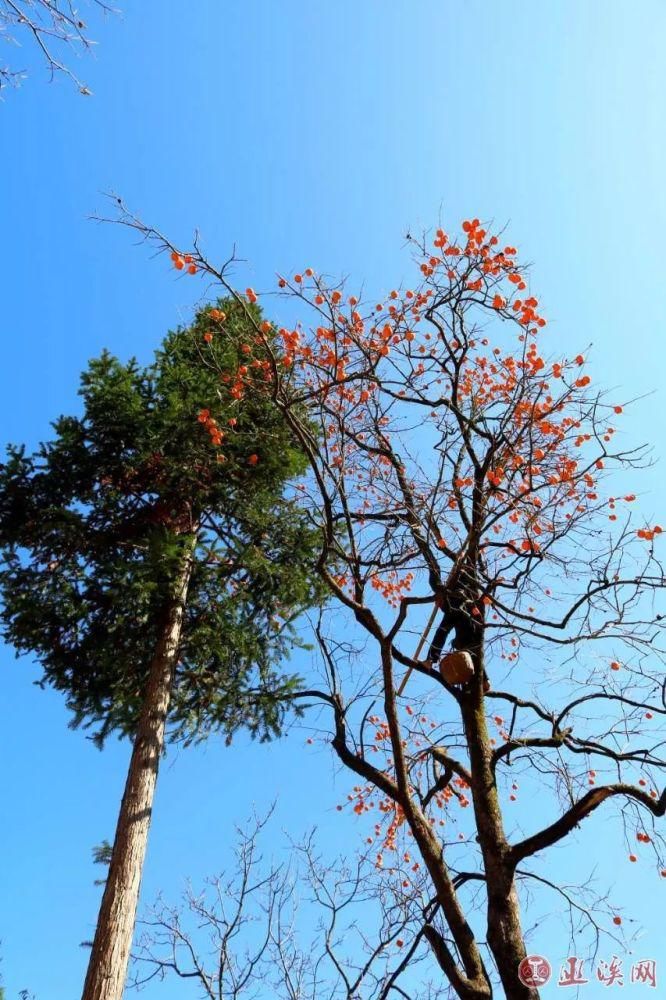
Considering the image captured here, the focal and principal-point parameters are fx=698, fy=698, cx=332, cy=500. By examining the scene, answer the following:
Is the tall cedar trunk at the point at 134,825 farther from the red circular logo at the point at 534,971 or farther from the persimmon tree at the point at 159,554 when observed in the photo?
the red circular logo at the point at 534,971

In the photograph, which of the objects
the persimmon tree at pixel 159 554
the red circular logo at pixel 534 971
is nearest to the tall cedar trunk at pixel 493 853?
the red circular logo at pixel 534 971

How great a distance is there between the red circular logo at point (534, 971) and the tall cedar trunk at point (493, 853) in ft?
0.09

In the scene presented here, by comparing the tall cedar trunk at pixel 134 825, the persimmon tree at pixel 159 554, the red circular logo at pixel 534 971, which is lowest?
the red circular logo at pixel 534 971

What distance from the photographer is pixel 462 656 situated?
5.23 meters

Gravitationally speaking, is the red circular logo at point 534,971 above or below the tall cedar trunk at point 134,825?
below

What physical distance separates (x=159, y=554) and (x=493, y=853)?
3.87 m

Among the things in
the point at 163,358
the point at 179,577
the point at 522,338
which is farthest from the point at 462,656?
the point at 163,358

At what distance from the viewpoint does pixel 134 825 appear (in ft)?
18.7

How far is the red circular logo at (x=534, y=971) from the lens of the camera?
394 centimetres

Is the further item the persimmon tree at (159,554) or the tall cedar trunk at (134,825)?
the persimmon tree at (159,554)

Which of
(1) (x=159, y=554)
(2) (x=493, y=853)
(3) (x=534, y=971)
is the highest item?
(1) (x=159, y=554)

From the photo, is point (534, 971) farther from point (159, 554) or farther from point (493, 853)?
point (159, 554)

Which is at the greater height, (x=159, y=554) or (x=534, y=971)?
(x=159, y=554)

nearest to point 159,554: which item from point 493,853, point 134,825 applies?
point 134,825
